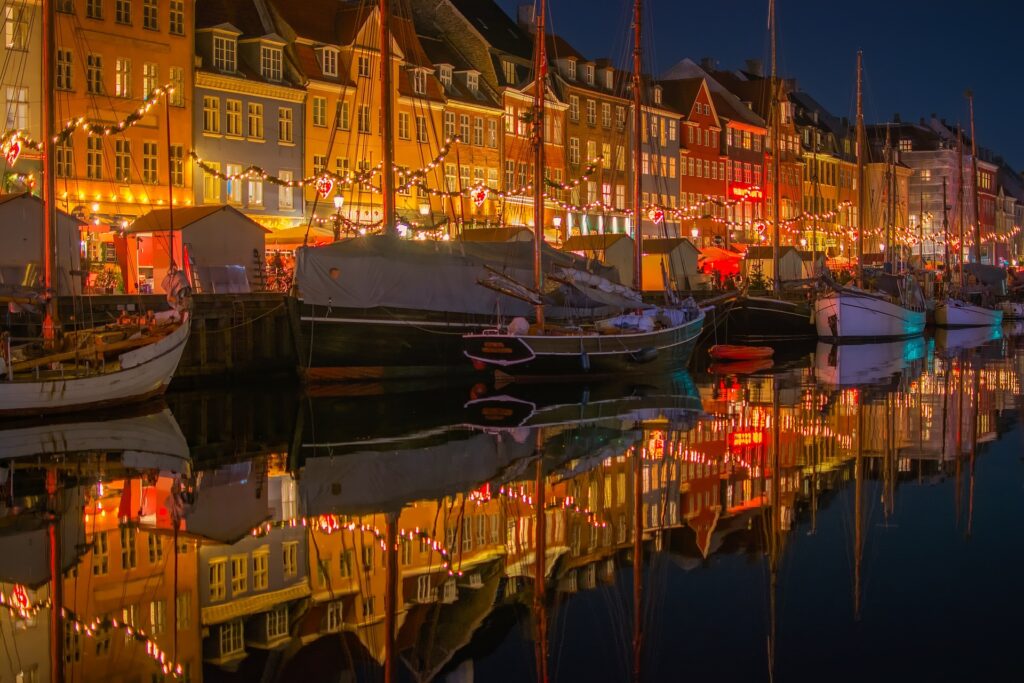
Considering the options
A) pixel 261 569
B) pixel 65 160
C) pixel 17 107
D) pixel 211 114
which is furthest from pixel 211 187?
pixel 261 569

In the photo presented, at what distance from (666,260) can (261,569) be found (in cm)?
5017

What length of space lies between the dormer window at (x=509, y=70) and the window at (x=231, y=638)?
5558cm

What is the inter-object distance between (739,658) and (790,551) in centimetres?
379

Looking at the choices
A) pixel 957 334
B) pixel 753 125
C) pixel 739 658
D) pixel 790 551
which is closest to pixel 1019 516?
pixel 790 551

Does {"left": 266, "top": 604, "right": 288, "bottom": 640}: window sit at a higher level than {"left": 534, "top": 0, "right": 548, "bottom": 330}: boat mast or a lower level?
lower

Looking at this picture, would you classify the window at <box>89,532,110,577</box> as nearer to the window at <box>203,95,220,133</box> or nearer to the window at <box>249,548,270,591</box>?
the window at <box>249,548,270,591</box>

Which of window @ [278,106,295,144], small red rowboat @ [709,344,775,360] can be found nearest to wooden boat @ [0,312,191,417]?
small red rowboat @ [709,344,775,360]

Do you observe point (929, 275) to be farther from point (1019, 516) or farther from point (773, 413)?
point (1019, 516)

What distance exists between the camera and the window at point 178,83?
152 feet

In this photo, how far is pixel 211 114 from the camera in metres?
48.5

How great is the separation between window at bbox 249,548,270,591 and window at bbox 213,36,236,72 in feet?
124

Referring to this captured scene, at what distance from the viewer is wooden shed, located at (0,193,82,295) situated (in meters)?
34.3

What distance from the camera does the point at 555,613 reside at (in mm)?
11555

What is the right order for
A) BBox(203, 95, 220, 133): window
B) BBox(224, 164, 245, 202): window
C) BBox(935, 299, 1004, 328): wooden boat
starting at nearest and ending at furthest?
BBox(203, 95, 220, 133): window → BBox(224, 164, 245, 202): window → BBox(935, 299, 1004, 328): wooden boat
